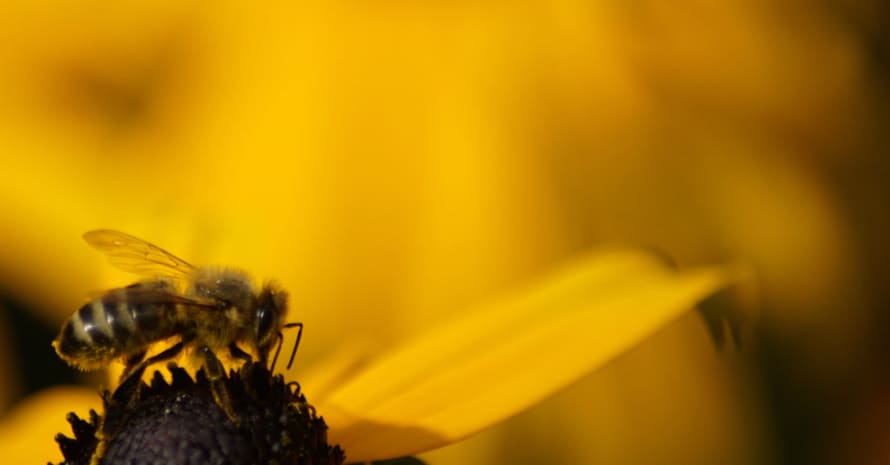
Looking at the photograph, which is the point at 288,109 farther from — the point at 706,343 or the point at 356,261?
the point at 706,343

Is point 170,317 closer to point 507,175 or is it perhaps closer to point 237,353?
point 237,353

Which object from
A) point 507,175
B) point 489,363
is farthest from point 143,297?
point 507,175

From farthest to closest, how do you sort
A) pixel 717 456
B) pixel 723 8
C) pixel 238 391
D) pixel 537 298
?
pixel 723 8, pixel 717 456, pixel 537 298, pixel 238 391

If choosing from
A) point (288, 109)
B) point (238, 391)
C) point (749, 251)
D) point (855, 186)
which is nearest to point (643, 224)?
point (749, 251)

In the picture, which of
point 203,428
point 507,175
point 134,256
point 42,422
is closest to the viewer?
point 203,428

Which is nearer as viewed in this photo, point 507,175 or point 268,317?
point 268,317

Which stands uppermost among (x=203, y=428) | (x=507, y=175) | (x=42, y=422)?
(x=507, y=175)
